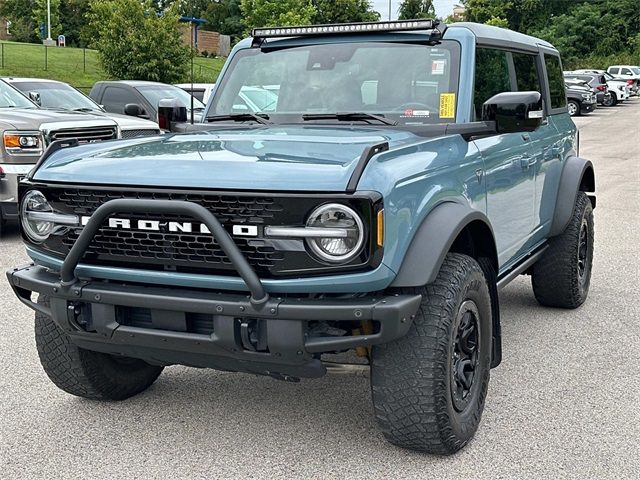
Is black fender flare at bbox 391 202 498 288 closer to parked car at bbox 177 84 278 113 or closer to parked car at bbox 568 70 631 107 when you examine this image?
parked car at bbox 177 84 278 113

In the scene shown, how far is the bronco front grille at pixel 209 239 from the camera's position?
314cm

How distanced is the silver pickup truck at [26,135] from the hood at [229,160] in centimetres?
468

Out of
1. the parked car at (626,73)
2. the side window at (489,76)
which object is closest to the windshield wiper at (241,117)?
the side window at (489,76)

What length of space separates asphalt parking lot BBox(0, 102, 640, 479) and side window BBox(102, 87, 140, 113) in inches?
356

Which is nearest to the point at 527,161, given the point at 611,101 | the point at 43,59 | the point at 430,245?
the point at 430,245

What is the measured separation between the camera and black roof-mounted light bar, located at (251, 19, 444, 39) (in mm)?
4648

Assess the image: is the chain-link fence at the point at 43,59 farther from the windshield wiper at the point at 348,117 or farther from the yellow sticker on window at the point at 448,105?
the yellow sticker on window at the point at 448,105

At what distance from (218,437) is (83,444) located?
617mm

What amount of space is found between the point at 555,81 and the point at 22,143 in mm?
5567

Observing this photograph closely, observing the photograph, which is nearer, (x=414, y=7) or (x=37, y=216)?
(x=37, y=216)

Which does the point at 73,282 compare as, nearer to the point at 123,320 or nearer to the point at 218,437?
the point at 123,320

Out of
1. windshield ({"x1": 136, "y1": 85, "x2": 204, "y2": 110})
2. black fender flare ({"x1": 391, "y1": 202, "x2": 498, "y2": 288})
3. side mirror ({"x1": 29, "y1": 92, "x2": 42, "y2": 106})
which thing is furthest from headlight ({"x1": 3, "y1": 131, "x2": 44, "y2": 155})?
black fender flare ({"x1": 391, "y1": 202, "x2": 498, "y2": 288})

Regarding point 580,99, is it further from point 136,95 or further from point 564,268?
point 564,268

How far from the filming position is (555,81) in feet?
20.3
